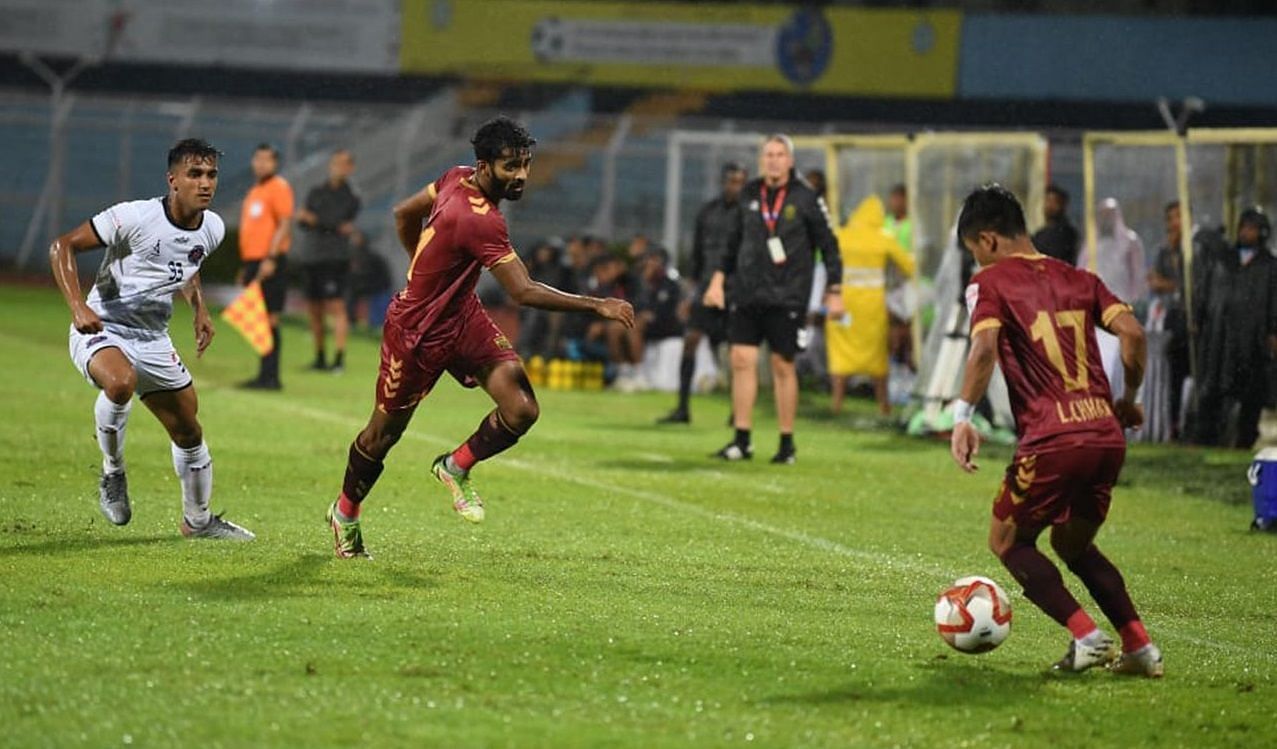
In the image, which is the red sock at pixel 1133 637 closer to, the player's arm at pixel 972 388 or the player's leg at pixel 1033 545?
the player's leg at pixel 1033 545

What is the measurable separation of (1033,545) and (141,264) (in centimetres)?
455

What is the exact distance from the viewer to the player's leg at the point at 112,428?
953 centimetres

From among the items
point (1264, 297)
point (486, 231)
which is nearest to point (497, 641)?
point (486, 231)

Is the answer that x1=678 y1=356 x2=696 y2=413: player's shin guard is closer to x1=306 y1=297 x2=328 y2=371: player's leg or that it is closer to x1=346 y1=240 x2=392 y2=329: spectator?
x1=306 y1=297 x2=328 y2=371: player's leg

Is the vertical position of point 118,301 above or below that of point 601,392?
above

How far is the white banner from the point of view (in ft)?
126

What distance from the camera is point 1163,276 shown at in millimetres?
18328

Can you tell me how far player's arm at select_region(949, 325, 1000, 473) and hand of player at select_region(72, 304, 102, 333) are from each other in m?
4.02

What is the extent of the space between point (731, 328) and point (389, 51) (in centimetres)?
2453

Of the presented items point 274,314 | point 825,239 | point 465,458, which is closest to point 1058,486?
point 465,458

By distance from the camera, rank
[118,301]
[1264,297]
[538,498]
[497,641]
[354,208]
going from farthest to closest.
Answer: [354,208] < [1264,297] < [538,498] < [118,301] < [497,641]

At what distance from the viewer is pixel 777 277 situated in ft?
48.9

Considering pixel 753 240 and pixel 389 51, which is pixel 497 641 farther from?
pixel 389 51

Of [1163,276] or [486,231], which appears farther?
[1163,276]
